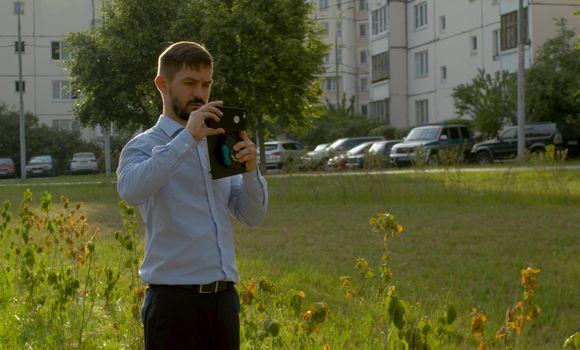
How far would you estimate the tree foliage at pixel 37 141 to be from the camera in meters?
73.8

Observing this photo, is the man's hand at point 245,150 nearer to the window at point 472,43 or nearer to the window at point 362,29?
the window at point 472,43

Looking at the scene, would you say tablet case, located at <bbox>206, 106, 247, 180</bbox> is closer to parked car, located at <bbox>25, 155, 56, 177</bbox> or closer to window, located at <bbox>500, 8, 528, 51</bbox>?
window, located at <bbox>500, 8, 528, 51</bbox>

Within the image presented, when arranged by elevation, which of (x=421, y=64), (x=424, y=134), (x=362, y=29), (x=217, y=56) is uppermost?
(x=362, y=29)

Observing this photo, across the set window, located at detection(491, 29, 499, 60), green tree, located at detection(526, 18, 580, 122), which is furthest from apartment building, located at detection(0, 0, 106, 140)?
green tree, located at detection(526, 18, 580, 122)

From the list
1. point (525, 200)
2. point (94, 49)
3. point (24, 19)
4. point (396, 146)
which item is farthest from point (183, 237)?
point (24, 19)

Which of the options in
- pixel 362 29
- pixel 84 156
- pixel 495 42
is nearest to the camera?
pixel 495 42

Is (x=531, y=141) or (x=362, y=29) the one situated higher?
(x=362, y=29)

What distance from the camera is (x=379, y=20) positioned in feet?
237

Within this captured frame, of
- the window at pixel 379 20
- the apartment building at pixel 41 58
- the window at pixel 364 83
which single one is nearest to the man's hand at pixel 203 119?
the window at pixel 379 20

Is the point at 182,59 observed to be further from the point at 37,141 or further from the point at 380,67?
the point at 37,141

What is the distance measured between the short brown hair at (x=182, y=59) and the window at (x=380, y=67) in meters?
65.9

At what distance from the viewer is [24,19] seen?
3317 inches

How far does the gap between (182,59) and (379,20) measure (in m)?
68.9

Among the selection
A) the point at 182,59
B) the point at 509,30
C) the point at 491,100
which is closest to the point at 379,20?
the point at 509,30
